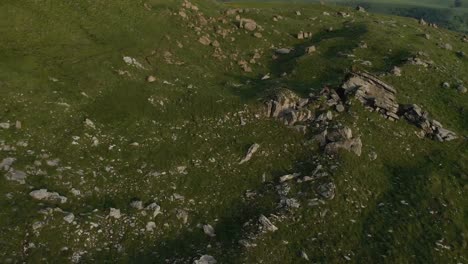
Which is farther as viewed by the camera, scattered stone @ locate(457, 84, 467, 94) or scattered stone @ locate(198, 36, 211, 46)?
scattered stone @ locate(198, 36, 211, 46)

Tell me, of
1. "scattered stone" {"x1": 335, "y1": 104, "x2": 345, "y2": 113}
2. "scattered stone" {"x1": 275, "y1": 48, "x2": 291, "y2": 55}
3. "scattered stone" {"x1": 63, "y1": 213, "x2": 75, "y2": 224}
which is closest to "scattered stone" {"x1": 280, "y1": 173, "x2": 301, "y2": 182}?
"scattered stone" {"x1": 335, "y1": 104, "x2": 345, "y2": 113}

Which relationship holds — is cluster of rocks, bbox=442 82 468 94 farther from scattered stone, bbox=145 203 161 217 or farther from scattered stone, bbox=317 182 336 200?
scattered stone, bbox=145 203 161 217

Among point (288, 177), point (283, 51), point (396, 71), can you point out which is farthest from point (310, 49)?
point (288, 177)

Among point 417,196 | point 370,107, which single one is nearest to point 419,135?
point 370,107

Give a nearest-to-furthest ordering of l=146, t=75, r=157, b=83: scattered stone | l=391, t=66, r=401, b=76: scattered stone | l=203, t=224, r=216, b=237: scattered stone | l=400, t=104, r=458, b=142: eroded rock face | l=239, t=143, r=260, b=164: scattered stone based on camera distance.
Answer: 1. l=203, t=224, r=216, b=237: scattered stone
2. l=239, t=143, r=260, b=164: scattered stone
3. l=400, t=104, r=458, b=142: eroded rock face
4. l=146, t=75, r=157, b=83: scattered stone
5. l=391, t=66, r=401, b=76: scattered stone

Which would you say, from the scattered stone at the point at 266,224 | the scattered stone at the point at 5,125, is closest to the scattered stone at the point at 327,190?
the scattered stone at the point at 266,224

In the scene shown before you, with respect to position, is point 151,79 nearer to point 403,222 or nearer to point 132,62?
point 132,62
